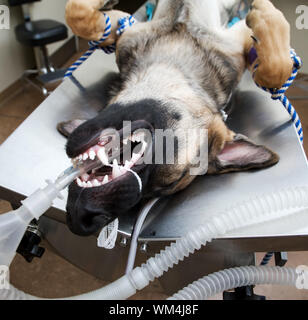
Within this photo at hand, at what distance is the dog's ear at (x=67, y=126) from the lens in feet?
4.00

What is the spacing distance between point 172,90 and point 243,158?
323 mm

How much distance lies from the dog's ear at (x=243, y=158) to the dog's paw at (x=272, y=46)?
0.77ft

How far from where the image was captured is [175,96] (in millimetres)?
1066

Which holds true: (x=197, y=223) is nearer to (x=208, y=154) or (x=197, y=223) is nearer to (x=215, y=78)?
(x=208, y=154)

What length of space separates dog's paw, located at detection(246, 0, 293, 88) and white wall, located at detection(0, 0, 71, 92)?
218 centimetres

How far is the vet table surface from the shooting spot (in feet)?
3.01

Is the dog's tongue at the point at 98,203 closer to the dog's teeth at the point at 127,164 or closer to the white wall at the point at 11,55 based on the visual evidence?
the dog's teeth at the point at 127,164

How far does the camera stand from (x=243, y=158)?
1074 mm

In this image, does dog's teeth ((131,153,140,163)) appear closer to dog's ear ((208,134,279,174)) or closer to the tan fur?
the tan fur

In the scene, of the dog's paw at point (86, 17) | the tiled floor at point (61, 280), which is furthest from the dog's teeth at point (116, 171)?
the tiled floor at point (61, 280)

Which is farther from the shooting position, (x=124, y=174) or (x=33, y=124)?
(x=33, y=124)
